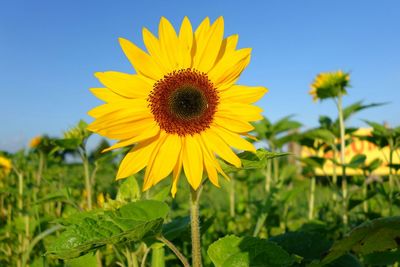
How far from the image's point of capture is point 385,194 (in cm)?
311

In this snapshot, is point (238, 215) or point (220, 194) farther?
point (220, 194)

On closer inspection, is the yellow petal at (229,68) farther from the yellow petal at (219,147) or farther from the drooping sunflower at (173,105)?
the yellow petal at (219,147)

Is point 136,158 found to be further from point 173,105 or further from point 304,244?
point 304,244

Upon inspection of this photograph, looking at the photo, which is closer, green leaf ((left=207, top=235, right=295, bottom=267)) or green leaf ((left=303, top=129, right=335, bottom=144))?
green leaf ((left=207, top=235, right=295, bottom=267))

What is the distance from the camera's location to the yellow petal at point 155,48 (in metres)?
1.65

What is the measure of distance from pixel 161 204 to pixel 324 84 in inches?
105

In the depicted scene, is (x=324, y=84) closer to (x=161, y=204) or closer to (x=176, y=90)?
(x=176, y=90)

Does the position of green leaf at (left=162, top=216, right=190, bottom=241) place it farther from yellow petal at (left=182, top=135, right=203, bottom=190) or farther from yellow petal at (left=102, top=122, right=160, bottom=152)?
yellow petal at (left=102, top=122, right=160, bottom=152)

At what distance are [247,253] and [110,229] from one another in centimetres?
49

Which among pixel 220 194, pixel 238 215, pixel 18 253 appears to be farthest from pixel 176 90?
pixel 220 194

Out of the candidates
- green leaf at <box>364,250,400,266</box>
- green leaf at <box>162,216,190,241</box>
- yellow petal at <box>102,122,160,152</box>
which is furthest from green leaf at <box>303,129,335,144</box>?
yellow petal at <box>102,122,160,152</box>

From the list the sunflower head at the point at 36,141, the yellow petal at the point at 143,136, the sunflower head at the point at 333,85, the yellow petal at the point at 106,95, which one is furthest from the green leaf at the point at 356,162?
the sunflower head at the point at 36,141

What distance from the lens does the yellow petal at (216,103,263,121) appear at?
1588 mm

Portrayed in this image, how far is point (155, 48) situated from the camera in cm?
166
